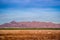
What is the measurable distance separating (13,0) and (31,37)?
67 cm

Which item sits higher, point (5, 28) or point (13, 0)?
point (13, 0)

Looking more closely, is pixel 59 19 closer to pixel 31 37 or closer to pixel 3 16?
pixel 31 37

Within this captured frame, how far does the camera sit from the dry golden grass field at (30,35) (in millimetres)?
1989

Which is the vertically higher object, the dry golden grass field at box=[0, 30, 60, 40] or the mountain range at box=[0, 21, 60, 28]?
the mountain range at box=[0, 21, 60, 28]

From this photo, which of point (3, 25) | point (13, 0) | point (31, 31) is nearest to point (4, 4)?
point (13, 0)

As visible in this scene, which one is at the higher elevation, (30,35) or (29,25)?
(29,25)

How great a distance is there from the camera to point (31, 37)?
78.5 inches

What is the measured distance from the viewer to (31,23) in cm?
200

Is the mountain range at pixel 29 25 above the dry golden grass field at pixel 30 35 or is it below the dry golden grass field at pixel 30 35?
above

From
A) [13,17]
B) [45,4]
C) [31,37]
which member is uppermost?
[45,4]

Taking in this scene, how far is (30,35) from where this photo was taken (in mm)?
1997

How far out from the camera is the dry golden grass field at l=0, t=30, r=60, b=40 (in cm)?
199

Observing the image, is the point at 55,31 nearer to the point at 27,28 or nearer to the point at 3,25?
the point at 27,28

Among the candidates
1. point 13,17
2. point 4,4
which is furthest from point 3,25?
point 4,4
